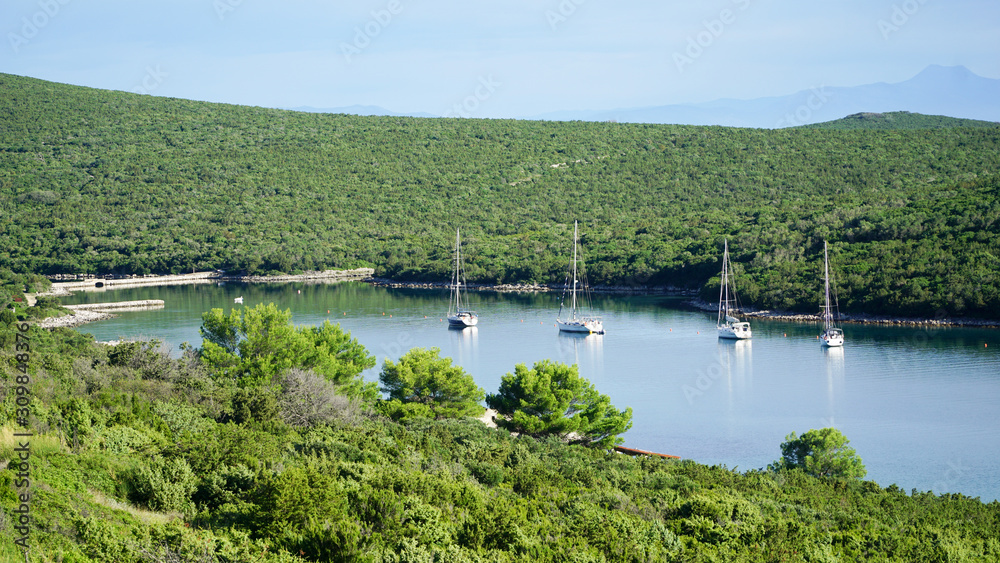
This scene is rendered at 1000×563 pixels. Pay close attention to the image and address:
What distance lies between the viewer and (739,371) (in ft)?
133

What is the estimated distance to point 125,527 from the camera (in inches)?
340

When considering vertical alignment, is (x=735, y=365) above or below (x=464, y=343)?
below

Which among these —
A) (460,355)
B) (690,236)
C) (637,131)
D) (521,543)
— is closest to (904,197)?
(690,236)

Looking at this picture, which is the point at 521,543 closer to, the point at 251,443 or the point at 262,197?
the point at 251,443

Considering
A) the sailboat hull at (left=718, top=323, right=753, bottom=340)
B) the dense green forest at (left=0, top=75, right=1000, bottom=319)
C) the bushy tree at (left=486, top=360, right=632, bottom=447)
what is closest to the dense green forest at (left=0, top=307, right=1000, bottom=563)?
the bushy tree at (left=486, top=360, right=632, bottom=447)

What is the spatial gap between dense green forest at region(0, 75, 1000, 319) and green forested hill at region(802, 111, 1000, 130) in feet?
108

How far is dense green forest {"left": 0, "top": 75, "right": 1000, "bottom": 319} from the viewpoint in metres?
61.6

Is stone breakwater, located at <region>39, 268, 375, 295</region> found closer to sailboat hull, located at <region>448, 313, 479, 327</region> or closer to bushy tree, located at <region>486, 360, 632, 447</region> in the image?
sailboat hull, located at <region>448, 313, 479, 327</region>

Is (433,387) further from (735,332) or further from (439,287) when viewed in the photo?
(439,287)

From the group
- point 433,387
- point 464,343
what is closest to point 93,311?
point 464,343

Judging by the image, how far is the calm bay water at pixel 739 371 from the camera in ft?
90.1

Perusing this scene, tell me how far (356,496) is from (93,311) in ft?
185

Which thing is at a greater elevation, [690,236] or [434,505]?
[690,236]

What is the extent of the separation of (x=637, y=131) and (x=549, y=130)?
14.0 meters
